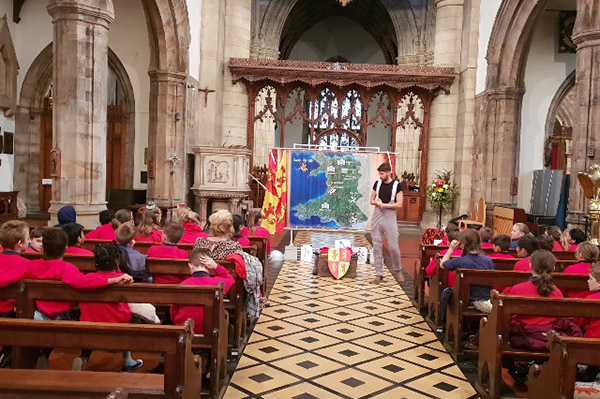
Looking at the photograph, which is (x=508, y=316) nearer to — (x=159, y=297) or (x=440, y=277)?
(x=440, y=277)

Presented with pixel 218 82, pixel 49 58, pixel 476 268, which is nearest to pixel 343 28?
pixel 218 82

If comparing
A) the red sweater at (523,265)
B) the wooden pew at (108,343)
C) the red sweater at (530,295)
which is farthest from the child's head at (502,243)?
the wooden pew at (108,343)

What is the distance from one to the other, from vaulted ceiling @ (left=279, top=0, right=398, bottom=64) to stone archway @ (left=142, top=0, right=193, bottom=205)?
12334 mm

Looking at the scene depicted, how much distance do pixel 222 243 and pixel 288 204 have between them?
5457mm

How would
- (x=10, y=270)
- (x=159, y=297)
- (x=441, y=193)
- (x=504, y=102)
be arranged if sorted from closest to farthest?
(x=159, y=297) → (x=10, y=270) → (x=504, y=102) → (x=441, y=193)

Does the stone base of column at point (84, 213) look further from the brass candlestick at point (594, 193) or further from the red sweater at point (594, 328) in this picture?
the brass candlestick at point (594, 193)

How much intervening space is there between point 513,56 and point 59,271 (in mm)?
11371

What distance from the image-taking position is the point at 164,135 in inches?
456

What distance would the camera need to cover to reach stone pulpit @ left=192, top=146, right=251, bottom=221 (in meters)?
11.6

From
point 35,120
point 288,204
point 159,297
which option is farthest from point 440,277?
point 35,120

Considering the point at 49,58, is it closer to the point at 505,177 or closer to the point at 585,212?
the point at 505,177

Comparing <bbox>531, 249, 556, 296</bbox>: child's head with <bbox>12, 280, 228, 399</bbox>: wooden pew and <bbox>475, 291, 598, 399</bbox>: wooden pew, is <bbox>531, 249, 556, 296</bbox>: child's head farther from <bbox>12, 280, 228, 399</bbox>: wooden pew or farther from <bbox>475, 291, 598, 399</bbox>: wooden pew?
<bbox>12, 280, 228, 399</bbox>: wooden pew

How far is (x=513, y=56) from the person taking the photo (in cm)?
1238

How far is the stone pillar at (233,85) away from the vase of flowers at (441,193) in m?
5.23
